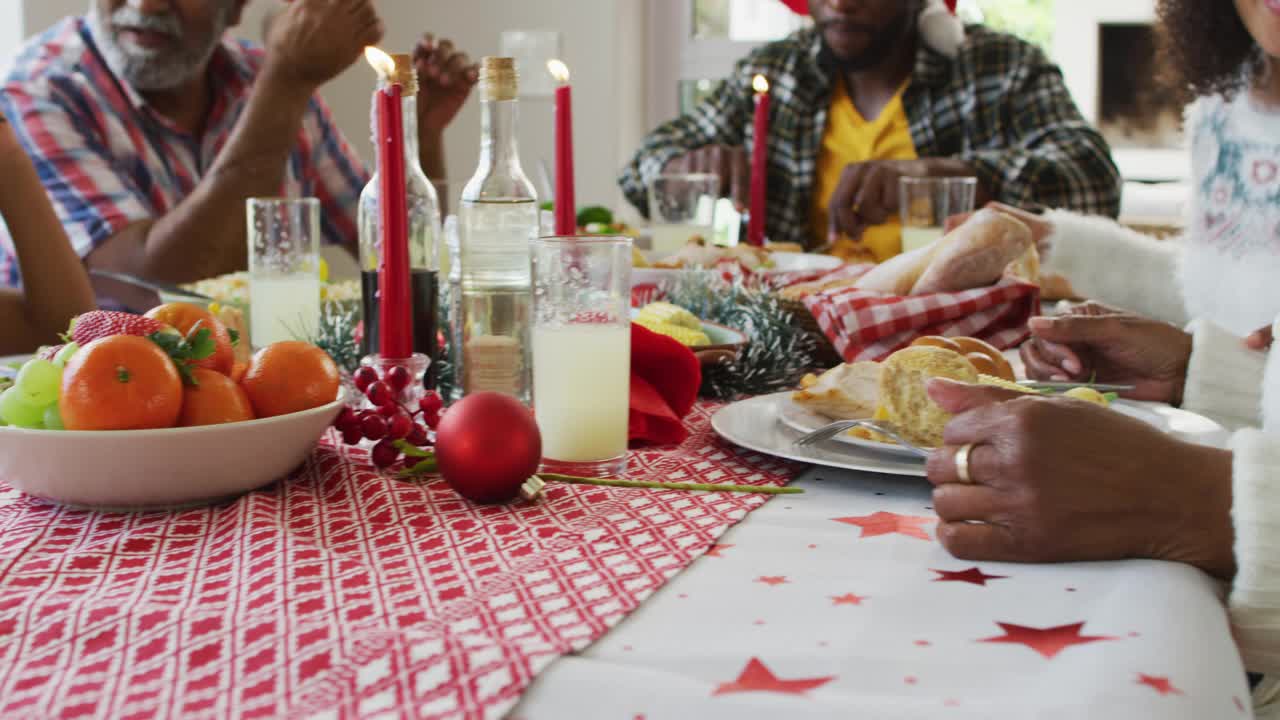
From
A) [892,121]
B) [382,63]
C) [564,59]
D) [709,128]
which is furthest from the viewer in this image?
[564,59]

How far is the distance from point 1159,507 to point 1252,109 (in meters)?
1.52

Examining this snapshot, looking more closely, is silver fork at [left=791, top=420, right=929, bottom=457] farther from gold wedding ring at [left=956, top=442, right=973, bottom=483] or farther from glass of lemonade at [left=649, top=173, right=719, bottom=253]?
glass of lemonade at [left=649, top=173, right=719, bottom=253]

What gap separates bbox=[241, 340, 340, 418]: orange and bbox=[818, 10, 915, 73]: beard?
2291 mm

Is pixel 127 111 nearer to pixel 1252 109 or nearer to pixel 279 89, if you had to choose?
pixel 279 89

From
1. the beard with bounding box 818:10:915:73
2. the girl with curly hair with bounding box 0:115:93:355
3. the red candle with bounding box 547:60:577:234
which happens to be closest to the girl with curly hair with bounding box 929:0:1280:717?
the red candle with bounding box 547:60:577:234

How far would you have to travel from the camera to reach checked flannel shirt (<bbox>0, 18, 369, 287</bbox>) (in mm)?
2174

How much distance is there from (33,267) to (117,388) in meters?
1.05

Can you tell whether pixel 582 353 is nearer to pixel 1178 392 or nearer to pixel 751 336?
pixel 751 336

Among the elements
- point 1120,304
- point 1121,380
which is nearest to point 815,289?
point 1121,380

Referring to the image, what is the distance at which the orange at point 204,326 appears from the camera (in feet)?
2.38

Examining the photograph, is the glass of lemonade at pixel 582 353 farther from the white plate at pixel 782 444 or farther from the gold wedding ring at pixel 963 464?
the gold wedding ring at pixel 963 464

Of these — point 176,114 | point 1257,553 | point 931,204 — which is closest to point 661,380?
point 1257,553

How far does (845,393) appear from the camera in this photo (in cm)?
85

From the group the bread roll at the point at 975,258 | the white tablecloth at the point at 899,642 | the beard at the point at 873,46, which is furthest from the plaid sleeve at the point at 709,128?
the white tablecloth at the point at 899,642
